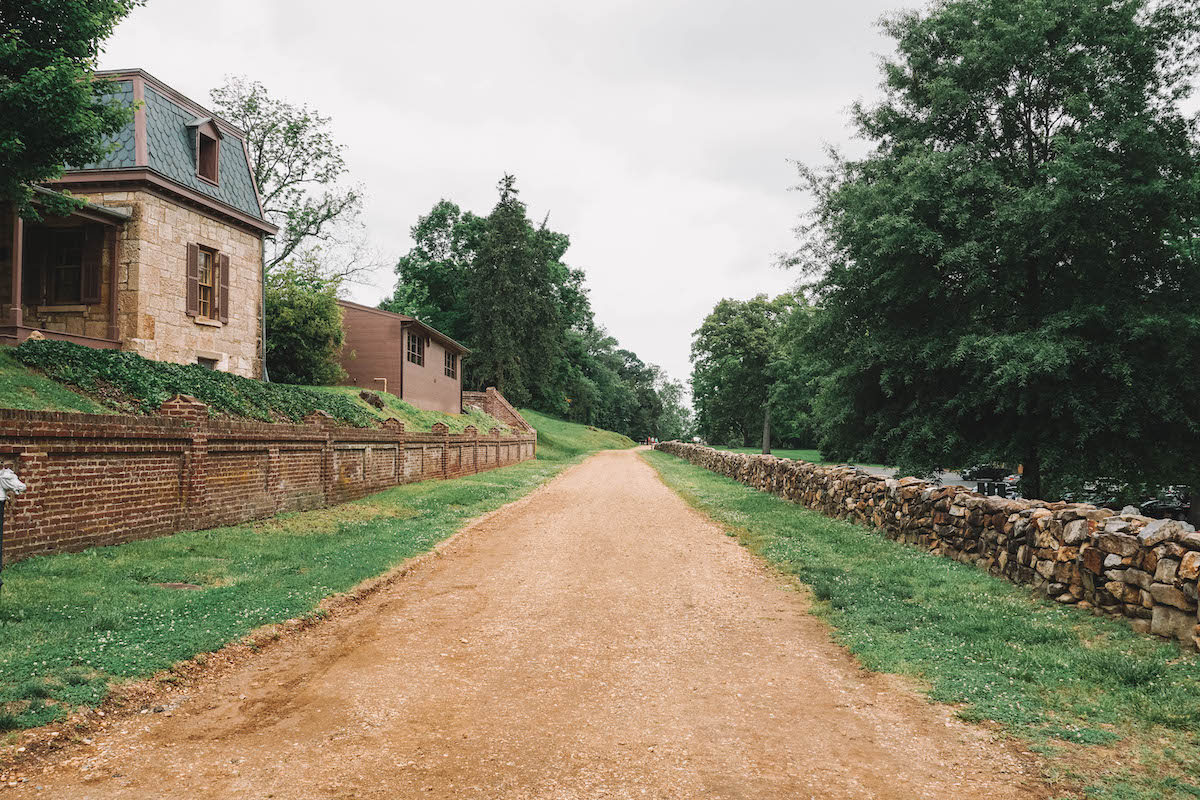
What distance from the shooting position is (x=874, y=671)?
5.70 metres

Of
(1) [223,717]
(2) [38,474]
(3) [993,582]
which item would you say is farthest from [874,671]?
(2) [38,474]

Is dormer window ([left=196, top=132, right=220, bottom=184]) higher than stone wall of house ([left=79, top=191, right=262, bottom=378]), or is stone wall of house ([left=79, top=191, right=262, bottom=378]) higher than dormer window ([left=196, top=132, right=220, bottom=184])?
dormer window ([left=196, top=132, right=220, bottom=184])

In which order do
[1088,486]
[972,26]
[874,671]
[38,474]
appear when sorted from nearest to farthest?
[874,671] < [38,474] < [972,26] < [1088,486]

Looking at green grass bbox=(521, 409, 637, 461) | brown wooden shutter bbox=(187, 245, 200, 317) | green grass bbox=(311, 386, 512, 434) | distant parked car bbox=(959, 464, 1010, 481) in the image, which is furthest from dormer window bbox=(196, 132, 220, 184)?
green grass bbox=(521, 409, 637, 461)

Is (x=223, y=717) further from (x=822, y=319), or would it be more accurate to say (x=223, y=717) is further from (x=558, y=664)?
(x=822, y=319)

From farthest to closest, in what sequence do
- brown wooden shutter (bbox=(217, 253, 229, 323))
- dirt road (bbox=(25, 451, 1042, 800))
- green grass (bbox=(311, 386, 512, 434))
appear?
green grass (bbox=(311, 386, 512, 434)) → brown wooden shutter (bbox=(217, 253, 229, 323)) → dirt road (bbox=(25, 451, 1042, 800))

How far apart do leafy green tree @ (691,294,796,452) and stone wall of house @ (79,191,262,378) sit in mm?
35112

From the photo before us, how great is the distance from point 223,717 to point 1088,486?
58.6ft

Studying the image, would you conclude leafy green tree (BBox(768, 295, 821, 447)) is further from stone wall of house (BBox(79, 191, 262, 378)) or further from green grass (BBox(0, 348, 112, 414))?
stone wall of house (BBox(79, 191, 262, 378))

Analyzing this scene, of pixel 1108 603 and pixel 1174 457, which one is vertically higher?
pixel 1174 457

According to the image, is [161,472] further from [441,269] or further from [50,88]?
[441,269]

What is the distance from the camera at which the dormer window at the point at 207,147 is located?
814 inches

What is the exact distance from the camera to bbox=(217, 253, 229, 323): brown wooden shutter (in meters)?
20.6

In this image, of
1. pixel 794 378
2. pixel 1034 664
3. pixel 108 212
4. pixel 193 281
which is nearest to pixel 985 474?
pixel 794 378
